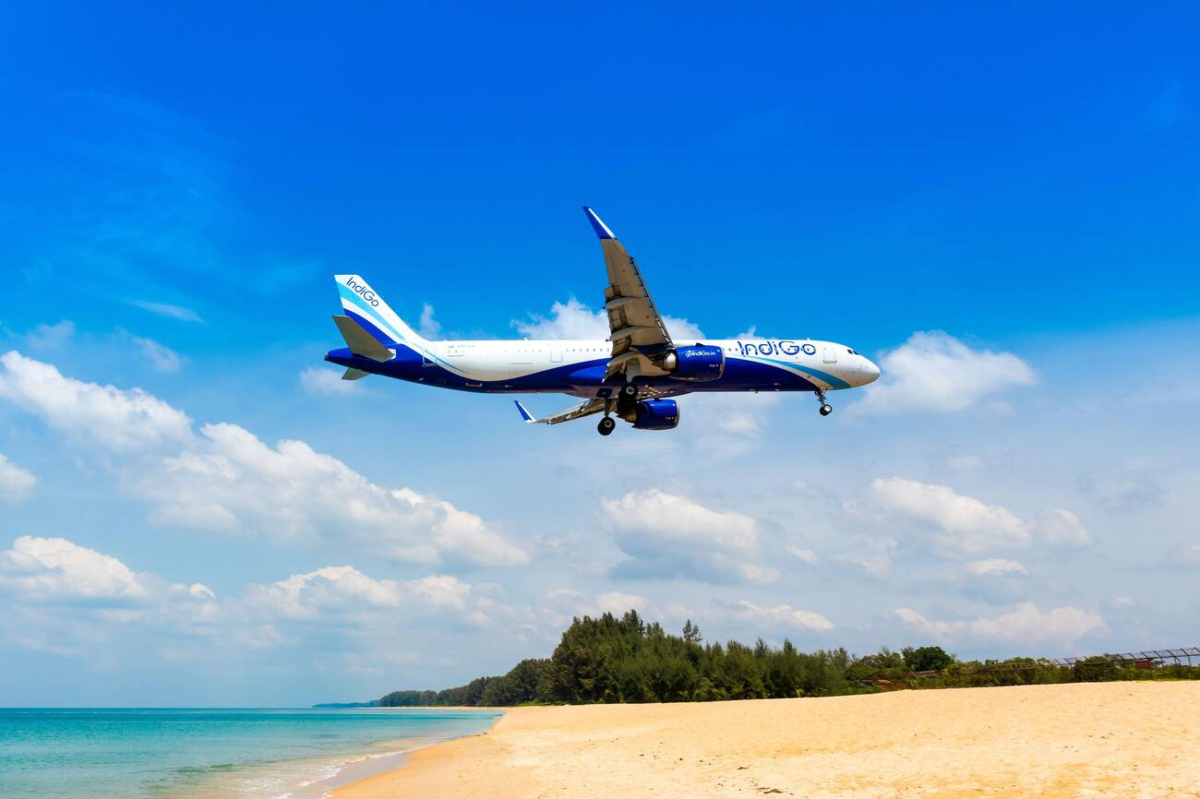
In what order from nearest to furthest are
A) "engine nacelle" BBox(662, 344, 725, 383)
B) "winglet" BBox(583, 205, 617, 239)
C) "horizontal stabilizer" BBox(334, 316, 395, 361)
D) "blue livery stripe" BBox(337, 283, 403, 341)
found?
"winglet" BBox(583, 205, 617, 239), "engine nacelle" BBox(662, 344, 725, 383), "horizontal stabilizer" BBox(334, 316, 395, 361), "blue livery stripe" BBox(337, 283, 403, 341)

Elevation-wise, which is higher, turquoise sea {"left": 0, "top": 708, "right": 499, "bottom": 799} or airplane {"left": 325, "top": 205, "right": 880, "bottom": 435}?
airplane {"left": 325, "top": 205, "right": 880, "bottom": 435}

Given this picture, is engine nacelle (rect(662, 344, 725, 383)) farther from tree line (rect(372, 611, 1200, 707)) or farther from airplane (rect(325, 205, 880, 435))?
tree line (rect(372, 611, 1200, 707))

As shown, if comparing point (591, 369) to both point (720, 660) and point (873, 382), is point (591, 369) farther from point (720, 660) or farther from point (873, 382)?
point (720, 660)

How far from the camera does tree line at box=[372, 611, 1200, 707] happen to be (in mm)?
48250

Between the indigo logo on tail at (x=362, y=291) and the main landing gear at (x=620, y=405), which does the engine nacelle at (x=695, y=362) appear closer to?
the main landing gear at (x=620, y=405)

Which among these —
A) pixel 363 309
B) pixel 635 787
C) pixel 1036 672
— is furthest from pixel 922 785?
pixel 1036 672

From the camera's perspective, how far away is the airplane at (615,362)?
35.5m

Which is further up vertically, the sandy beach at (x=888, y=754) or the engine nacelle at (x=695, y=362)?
the engine nacelle at (x=695, y=362)

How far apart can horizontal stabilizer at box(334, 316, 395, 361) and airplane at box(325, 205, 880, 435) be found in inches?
1.5

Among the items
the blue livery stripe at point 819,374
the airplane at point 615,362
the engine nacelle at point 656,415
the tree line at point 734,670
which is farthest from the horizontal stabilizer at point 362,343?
the tree line at point 734,670

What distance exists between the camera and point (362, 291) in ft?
133

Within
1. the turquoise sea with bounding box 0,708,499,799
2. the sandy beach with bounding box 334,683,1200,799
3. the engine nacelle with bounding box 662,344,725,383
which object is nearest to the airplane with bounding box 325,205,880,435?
the engine nacelle with bounding box 662,344,725,383

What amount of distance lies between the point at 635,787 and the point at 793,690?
4031 centimetres

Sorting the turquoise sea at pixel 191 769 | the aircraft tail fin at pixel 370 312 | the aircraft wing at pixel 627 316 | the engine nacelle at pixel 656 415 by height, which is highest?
the aircraft tail fin at pixel 370 312
